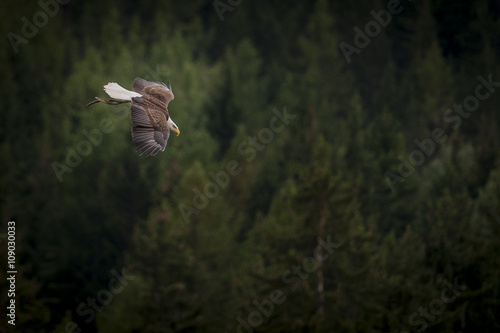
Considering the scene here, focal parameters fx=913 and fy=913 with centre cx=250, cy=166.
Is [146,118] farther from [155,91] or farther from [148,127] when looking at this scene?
[155,91]

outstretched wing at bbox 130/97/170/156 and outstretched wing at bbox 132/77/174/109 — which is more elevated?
outstretched wing at bbox 132/77/174/109

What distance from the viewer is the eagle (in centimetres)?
1496

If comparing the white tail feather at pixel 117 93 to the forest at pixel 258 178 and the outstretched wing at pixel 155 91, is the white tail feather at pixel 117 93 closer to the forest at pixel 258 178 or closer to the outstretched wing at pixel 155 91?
the outstretched wing at pixel 155 91

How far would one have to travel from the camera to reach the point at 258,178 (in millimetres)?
53438

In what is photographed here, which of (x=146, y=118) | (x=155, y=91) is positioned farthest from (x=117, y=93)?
(x=155, y=91)

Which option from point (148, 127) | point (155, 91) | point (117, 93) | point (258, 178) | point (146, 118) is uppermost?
point (258, 178)

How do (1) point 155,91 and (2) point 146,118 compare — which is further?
(1) point 155,91

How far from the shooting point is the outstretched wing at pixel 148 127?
48.9ft

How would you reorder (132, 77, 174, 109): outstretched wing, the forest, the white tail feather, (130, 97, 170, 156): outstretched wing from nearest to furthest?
1. (130, 97, 170, 156): outstretched wing
2. the white tail feather
3. (132, 77, 174, 109): outstretched wing
4. the forest

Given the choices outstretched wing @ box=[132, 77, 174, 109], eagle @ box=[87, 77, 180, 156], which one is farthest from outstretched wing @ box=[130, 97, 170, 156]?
outstretched wing @ box=[132, 77, 174, 109]

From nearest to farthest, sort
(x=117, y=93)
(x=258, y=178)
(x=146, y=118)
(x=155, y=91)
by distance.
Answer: (x=146, y=118) < (x=117, y=93) < (x=155, y=91) < (x=258, y=178)

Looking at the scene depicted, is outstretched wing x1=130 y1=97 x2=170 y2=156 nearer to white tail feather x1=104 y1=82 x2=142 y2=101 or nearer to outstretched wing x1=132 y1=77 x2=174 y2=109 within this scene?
white tail feather x1=104 y1=82 x2=142 y2=101

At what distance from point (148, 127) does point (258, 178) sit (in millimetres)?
38120

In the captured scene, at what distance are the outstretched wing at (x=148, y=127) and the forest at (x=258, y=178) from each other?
1598 centimetres
